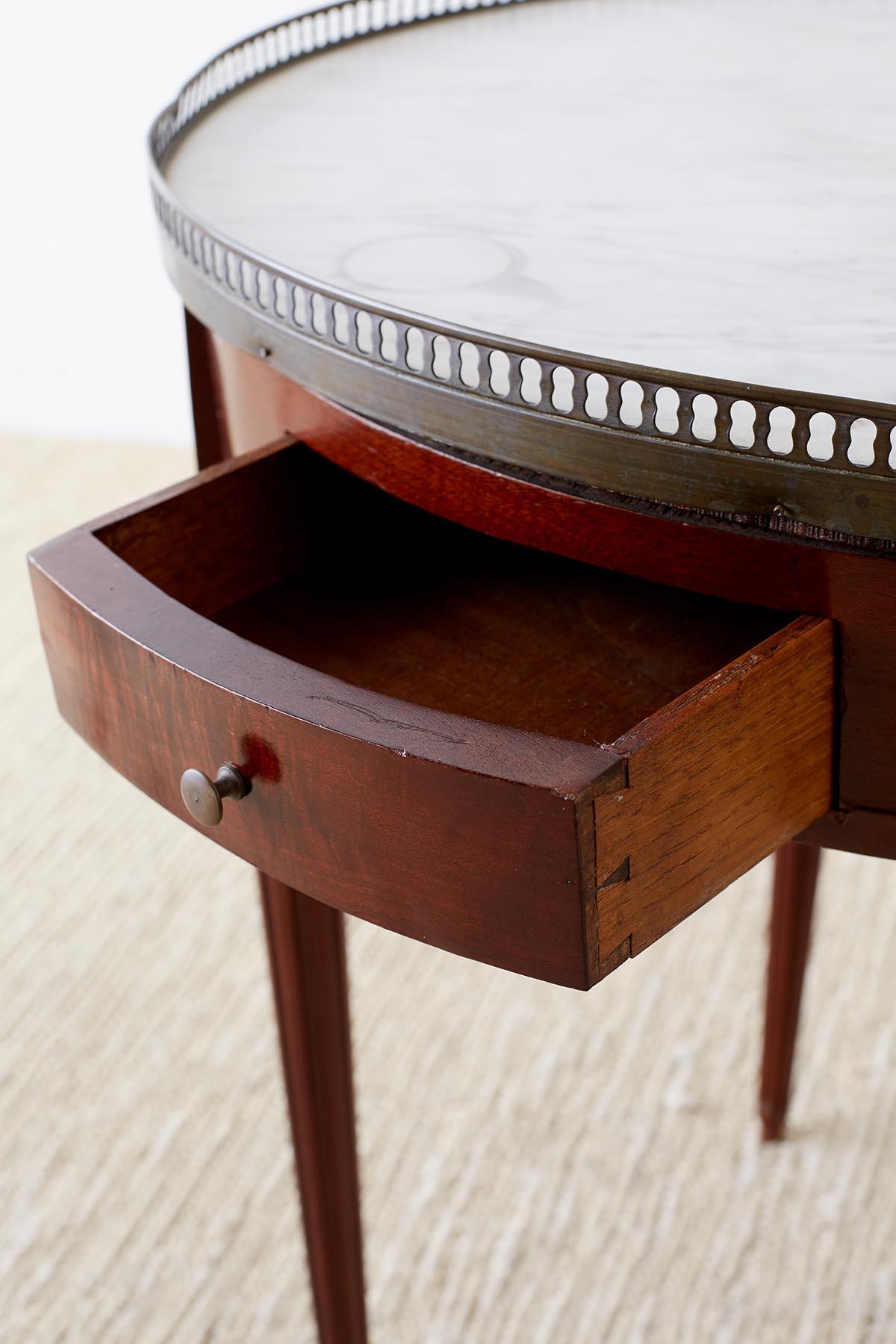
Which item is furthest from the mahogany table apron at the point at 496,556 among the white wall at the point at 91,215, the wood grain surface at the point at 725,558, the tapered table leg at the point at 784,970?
the white wall at the point at 91,215

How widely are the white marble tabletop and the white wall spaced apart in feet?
2.95

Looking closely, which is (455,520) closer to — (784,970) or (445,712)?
(445,712)

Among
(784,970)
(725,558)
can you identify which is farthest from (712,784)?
(784,970)

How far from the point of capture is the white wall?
1.71m

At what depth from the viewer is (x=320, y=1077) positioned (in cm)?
63

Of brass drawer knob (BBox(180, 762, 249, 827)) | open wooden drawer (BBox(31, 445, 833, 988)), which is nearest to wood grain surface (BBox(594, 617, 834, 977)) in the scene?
open wooden drawer (BBox(31, 445, 833, 988))

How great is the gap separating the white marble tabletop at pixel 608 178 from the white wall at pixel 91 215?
2.95 ft

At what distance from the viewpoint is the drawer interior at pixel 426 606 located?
52 cm

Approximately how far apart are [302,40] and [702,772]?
0.61 metres

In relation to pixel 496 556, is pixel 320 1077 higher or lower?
lower

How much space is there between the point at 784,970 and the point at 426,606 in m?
0.43

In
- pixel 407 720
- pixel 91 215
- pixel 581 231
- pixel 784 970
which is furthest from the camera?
pixel 91 215

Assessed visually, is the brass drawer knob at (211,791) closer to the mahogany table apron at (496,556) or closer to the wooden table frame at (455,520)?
the mahogany table apron at (496,556)

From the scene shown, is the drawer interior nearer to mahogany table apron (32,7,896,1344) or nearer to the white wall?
mahogany table apron (32,7,896,1344)
